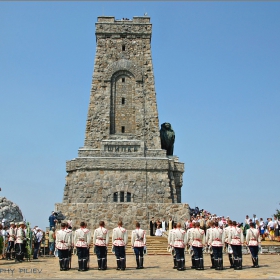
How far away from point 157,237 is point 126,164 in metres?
7.08

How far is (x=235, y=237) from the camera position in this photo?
42.5 ft

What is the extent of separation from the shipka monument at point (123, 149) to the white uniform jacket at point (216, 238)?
42.8 feet

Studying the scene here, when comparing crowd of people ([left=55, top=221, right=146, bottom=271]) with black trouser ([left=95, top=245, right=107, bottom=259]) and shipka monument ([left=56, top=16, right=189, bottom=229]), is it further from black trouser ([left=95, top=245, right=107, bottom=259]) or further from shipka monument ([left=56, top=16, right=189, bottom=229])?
shipka monument ([left=56, top=16, right=189, bottom=229])

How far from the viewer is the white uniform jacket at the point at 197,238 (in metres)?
12.8

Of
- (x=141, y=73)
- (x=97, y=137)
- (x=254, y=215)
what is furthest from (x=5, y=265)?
(x=141, y=73)

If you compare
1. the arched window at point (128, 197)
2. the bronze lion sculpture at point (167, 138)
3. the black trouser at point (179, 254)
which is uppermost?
the bronze lion sculpture at point (167, 138)

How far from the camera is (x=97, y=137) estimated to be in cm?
2950

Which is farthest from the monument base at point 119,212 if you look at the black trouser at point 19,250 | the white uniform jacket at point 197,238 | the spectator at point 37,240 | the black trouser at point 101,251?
the white uniform jacket at point 197,238

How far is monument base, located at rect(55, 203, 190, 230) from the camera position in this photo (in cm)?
2556

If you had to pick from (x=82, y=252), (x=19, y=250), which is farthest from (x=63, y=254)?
(x=19, y=250)

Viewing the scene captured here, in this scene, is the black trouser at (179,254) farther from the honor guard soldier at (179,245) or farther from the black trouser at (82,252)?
the black trouser at (82,252)

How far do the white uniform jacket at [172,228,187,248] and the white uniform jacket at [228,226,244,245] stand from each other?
54.5 inches

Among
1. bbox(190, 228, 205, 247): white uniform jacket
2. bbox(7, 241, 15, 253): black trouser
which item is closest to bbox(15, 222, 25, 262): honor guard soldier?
bbox(7, 241, 15, 253): black trouser

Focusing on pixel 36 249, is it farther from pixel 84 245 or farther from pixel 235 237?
pixel 235 237
